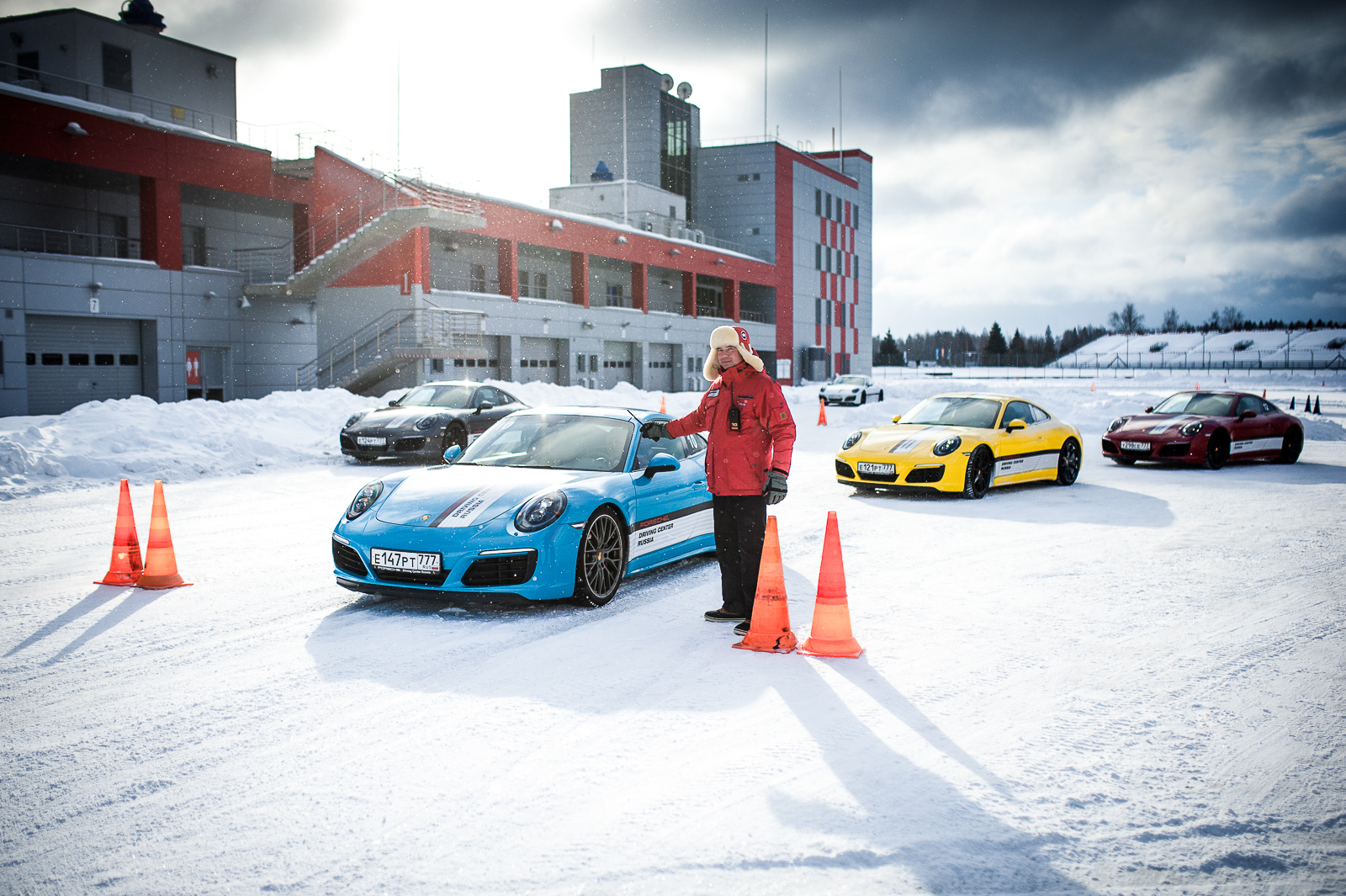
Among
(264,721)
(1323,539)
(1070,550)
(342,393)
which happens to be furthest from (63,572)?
(342,393)

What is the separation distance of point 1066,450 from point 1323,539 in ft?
14.5

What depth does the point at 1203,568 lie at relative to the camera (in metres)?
7.72

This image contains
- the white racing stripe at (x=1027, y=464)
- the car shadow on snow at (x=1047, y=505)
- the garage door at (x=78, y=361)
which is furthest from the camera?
the garage door at (x=78, y=361)

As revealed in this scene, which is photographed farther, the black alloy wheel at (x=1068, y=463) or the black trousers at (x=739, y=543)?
the black alloy wheel at (x=1068, y=463)

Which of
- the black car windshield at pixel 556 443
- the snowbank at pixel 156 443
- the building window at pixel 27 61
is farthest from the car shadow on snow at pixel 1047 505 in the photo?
the building window at pixel 27 61

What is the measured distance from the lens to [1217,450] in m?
15.1

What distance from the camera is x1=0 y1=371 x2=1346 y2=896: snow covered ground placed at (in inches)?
119

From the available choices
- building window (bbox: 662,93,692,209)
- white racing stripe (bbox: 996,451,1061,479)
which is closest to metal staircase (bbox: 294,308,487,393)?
white racing stripe (bbox: 996,451,1061,479)

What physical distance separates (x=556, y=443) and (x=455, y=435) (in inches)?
371

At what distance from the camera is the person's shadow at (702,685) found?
122 inches

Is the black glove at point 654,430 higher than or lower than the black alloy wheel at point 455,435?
higher

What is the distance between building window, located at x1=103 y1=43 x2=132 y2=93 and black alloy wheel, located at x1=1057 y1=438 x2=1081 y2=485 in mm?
32698

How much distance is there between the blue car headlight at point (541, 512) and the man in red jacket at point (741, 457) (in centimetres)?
103

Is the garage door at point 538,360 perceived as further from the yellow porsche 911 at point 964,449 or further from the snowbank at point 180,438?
the yellow porsche 911 at point 964,449
